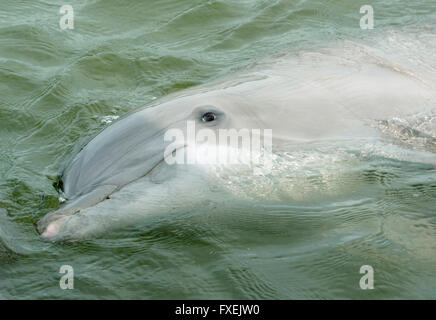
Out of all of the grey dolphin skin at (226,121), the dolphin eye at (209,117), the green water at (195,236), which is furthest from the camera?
the dolphin eye at (209,117)

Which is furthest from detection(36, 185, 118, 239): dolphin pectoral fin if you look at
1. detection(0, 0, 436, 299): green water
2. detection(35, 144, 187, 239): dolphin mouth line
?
detection(0, 0, 436, 299): green water

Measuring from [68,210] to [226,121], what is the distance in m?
1.64

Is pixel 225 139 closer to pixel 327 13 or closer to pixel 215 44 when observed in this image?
pixel 215 44

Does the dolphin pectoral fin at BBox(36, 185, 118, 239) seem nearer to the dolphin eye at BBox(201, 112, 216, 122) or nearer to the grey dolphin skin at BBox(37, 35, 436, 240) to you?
the grey dolphin skin at BBox(37, 35, 436, 240)

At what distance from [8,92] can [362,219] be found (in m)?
5.87

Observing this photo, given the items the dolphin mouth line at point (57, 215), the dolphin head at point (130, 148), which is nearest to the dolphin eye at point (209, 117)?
the dolphin head at point (130, 148)

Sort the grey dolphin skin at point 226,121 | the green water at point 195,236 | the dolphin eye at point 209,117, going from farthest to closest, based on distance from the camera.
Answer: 1. the dolphin eye at point 209,117
2. the grey dolphin skin at point 226,121
3. the green water at point 195,236

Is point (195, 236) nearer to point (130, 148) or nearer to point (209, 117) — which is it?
point (130, 148)

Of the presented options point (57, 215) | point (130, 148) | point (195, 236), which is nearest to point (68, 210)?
point (57, 215)

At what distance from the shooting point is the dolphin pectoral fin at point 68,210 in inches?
208

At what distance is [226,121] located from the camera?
6105 mm

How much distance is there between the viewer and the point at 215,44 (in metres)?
11.1

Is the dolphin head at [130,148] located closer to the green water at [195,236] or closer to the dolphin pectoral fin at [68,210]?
the dolphin pectoral fin at [68,210]
